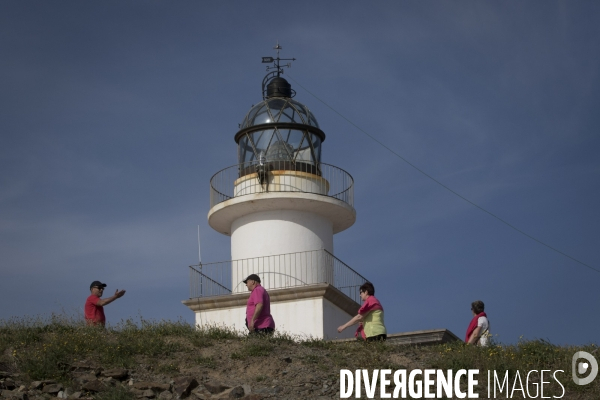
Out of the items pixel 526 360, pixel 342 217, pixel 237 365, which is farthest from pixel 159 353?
pixel 342 217

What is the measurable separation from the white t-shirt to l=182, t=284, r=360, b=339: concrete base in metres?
5.30

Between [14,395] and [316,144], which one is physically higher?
[316,144]

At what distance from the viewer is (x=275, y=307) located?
68.7 feet

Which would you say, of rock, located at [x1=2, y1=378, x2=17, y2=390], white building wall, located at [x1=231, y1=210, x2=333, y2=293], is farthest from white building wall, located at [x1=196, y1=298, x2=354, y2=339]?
rock, located at [x1=2, y1=378, x2=17, y2=390]

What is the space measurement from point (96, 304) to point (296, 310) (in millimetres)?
5298

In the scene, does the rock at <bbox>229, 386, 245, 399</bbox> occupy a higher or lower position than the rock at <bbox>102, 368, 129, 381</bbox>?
lower

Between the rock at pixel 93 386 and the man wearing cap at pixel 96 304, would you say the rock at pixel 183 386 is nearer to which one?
the rock at pixel 93 386

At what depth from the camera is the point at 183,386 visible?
42.2 ft

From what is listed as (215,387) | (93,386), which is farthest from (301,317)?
(93,386)

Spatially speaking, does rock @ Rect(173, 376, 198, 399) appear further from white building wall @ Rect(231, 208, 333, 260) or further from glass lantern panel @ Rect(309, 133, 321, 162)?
glass lantern panel @ Rect(309, 133, 321, 162)

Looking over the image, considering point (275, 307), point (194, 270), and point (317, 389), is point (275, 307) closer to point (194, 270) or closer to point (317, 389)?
point (194, 270)

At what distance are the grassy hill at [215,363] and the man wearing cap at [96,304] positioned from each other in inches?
35.6

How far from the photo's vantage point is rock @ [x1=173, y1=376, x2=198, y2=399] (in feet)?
41.8

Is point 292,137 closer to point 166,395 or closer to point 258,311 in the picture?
point 258,311
